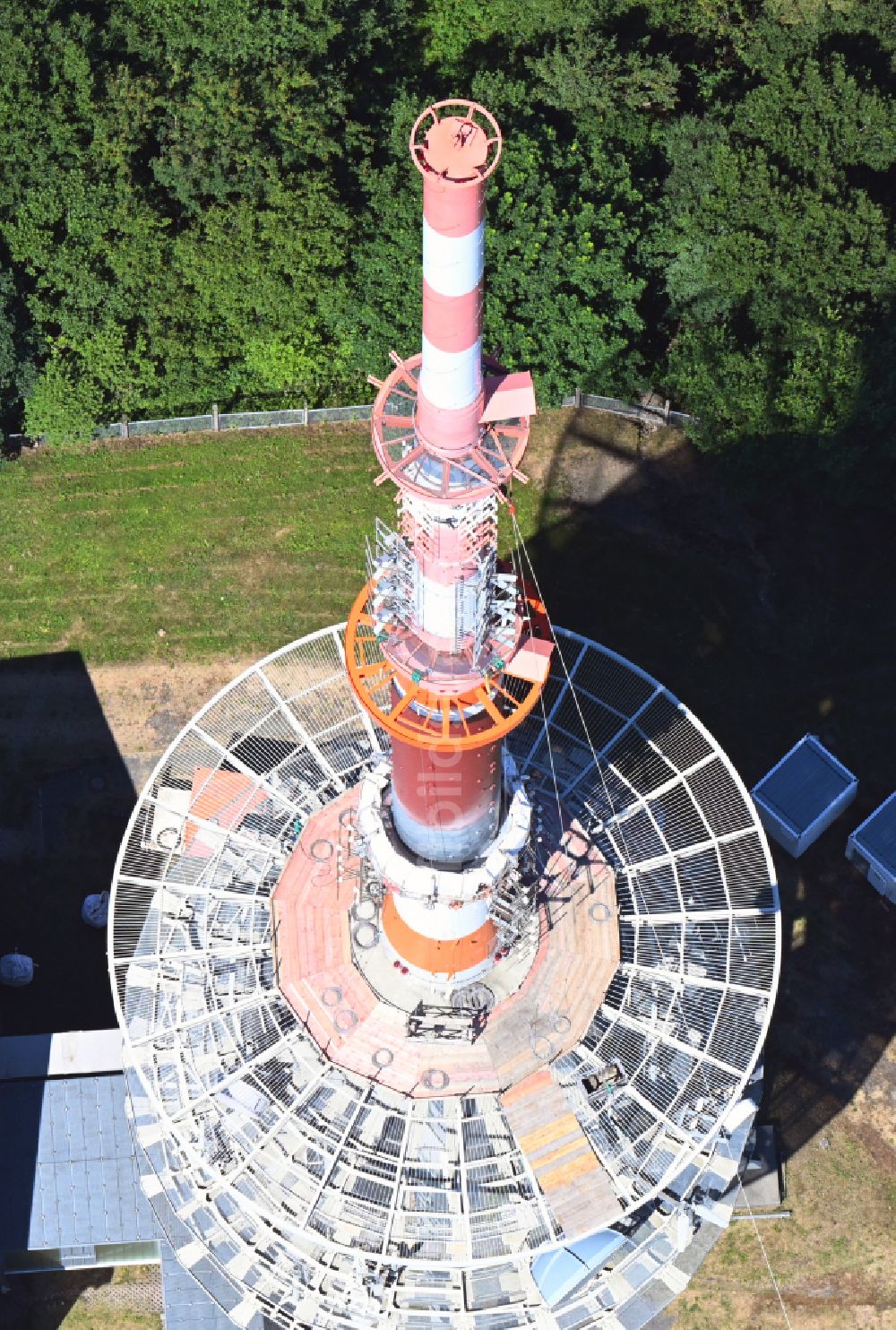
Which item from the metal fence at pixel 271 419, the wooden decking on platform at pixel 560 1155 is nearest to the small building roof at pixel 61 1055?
the wooden decking on platform at pixel 560 1155

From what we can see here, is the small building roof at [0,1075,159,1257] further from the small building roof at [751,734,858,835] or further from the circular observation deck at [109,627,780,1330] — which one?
the small building roof at [751,734,858,835]

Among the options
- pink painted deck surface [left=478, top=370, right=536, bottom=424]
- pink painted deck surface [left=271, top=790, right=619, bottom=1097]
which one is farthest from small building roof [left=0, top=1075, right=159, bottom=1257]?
pink painted deck surface [left=478, top=370, right=536, bottom=424]

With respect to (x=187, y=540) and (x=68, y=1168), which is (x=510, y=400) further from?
(x=187, y=540)

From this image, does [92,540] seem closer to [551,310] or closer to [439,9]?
[551,310]

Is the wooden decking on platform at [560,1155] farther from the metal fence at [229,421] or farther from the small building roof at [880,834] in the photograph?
the metal fence at [229,421]

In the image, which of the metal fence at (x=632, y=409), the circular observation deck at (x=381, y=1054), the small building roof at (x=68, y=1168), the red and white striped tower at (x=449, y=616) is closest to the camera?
the red and white striped tower at (x=449, y=616)

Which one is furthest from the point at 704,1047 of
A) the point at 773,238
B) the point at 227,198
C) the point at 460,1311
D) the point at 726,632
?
the point at 227,198
